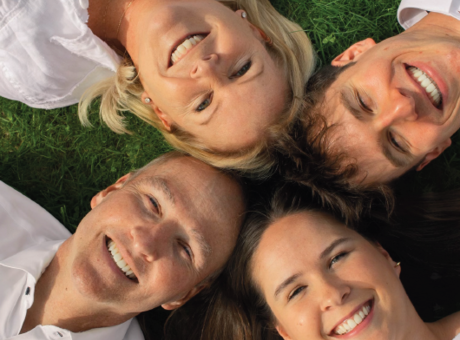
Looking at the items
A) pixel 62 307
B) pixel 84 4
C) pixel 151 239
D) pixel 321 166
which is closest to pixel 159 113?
pixel 84 4

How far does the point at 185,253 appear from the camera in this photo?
9.78 feet

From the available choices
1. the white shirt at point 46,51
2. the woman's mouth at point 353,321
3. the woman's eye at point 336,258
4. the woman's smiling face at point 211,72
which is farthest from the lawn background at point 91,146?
the woman's mouth at point 353,321

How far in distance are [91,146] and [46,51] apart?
1.08m

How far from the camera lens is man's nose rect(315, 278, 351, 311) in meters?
2.71

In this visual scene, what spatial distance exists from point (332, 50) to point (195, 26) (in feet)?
5.62

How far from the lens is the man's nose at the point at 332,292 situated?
2711 mm

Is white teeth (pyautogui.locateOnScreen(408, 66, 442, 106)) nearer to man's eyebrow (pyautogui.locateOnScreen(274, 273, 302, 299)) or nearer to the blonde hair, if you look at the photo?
the blonde hair

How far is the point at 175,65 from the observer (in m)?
2.99

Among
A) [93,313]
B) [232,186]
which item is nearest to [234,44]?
[232,186]

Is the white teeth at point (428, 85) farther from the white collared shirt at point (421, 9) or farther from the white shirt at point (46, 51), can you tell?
the white shirt at point (46, 51)

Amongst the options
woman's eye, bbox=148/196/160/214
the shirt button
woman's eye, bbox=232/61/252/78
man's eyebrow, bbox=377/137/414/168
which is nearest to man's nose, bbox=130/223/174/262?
woman's eye, bbox=148/196/160/214

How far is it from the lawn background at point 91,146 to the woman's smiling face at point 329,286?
155cm

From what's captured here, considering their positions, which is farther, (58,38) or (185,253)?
(58,38)

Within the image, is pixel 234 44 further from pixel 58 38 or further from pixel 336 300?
pixel 336 300
